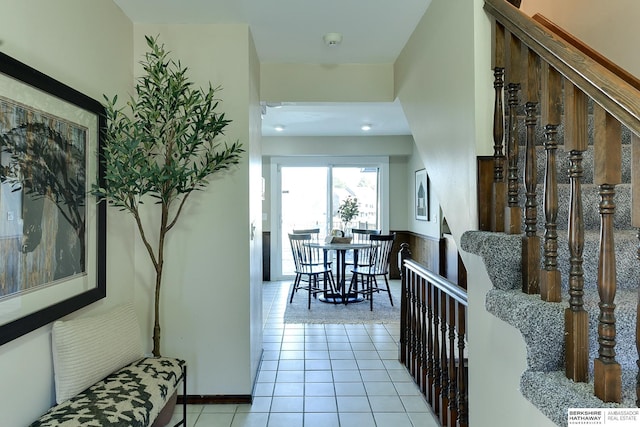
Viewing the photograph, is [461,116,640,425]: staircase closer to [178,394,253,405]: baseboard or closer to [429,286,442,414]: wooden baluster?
[429,286,442,414]: wooden baluster

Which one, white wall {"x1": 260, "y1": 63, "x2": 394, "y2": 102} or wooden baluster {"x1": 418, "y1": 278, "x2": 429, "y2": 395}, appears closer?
wooden baluster {"x1": 418, "y1": 278, "x2": 429, "y2": 395}

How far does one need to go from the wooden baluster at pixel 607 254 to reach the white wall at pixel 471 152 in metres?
0.39

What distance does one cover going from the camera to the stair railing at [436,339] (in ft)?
6.92

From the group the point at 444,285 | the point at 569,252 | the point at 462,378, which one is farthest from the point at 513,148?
the point at 462,378

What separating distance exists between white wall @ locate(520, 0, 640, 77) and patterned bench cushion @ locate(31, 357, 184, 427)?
2.82m

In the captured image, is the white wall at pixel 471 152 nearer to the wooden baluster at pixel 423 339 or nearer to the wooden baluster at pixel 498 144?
the wooden baluster at pixel 498 144

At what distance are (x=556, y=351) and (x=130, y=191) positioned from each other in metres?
2.02

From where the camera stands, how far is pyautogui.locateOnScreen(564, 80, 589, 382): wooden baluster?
1.02 metres

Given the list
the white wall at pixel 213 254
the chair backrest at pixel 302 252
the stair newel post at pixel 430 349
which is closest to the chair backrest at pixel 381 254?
the chair backrest at pixel 302 252

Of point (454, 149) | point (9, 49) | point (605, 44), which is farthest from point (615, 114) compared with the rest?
point (9, 49)

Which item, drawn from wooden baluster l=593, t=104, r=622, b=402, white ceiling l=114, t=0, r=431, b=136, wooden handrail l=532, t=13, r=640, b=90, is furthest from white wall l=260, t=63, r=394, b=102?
wooden baluster l=593, t=104, r=622, b=402

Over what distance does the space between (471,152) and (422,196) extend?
422 cm

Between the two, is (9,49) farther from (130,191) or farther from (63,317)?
(63,317)

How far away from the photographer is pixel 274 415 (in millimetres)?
2443
